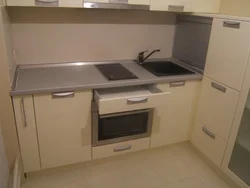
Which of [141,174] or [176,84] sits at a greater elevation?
[176,84]

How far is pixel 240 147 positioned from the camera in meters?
1.79

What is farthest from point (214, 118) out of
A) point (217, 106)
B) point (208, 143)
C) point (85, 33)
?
point (85, 33)

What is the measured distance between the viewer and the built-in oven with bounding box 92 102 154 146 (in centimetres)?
180

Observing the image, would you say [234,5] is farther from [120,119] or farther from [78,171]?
[78,171]

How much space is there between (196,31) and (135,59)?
Answer: 64 centimetres

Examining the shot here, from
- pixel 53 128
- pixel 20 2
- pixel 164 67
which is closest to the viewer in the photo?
pixel 20 2

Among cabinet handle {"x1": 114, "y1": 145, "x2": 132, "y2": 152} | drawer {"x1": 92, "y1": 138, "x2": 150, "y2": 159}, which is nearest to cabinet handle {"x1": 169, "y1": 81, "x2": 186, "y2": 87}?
drawer {"x1": 92, "y1": 138, "x2": 150, "y2": 159}

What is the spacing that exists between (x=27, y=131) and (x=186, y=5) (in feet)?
5.30

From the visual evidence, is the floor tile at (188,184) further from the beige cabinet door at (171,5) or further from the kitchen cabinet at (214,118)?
the beige cabinet door at (171,5)

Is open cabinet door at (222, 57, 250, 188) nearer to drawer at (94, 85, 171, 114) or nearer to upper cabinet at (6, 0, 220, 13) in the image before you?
drawer at (94, 85, 171, 114)

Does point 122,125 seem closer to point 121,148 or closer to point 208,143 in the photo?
point 121,148

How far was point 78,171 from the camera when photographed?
1.98 meters

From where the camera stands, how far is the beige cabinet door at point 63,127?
1633 millimetres

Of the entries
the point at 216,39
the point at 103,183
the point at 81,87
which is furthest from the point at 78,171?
the point at 216,39
